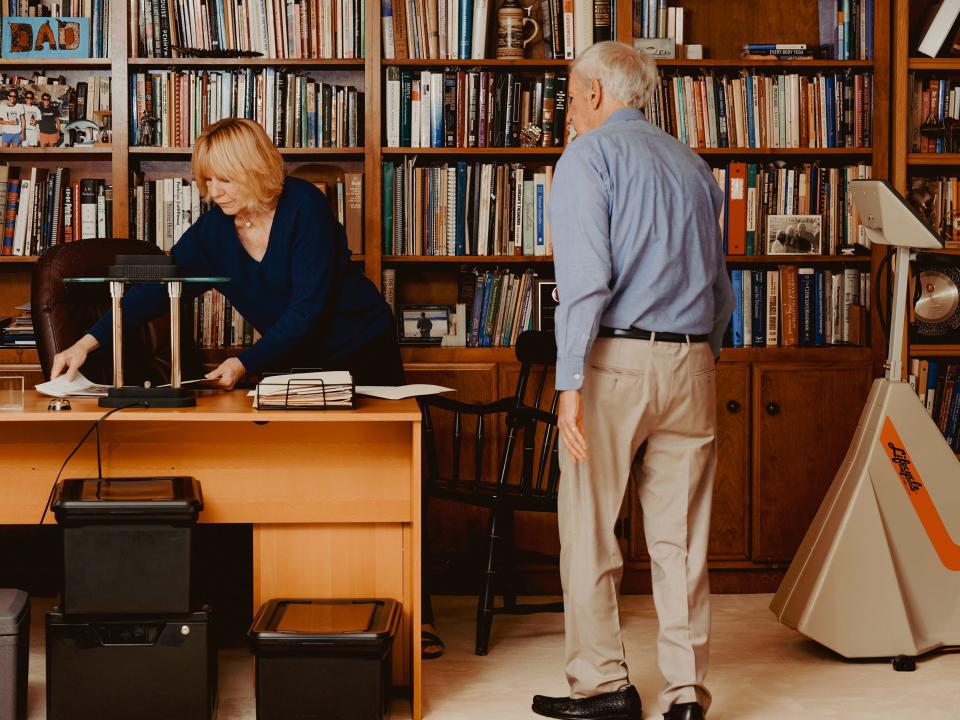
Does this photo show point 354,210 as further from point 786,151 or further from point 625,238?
point 625,238

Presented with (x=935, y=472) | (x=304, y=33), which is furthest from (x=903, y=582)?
(x=304, y=33)

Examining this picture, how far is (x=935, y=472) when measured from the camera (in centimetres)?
310

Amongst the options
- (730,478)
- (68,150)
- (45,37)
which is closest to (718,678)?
(730,478)

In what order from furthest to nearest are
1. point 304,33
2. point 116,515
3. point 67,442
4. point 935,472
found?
point 304,33, point 935,472, point 67,442, point 116,515

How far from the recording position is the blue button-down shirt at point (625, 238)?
232 cm

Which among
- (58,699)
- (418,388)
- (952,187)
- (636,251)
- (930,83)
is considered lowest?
(58,699)

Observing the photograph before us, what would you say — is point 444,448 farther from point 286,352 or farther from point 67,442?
point 67,442

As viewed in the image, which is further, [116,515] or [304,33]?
[304,33]

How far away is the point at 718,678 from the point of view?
2.90 metres

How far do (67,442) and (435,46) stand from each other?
75.2 inches

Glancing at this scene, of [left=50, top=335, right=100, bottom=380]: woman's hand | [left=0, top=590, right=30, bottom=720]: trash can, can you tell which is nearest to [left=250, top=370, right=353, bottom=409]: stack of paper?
[left=50, top=335, right=100, bottom=380]: woman's hand

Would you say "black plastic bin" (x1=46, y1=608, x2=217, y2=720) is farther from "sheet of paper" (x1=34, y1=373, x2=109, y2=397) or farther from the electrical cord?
"sheet of paper" (x1=34, y1=373, x2=109, y2=397)

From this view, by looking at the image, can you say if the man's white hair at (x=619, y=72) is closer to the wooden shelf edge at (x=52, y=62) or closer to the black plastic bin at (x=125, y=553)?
the black plastic bin at (x=125, y=553)

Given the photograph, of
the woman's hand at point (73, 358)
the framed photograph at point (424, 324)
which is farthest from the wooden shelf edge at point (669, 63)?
the woman's hand at point (73, 358)
